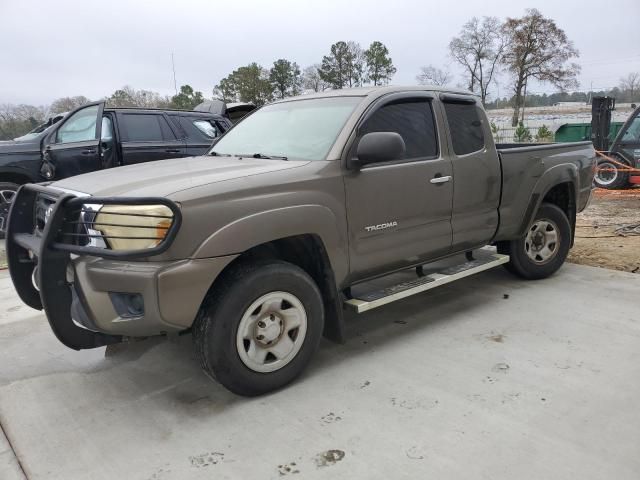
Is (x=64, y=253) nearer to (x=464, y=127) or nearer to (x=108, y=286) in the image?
(x=108, y=286)

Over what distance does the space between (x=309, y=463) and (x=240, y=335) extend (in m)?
0.79

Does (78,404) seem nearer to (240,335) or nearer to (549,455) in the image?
(240,335)

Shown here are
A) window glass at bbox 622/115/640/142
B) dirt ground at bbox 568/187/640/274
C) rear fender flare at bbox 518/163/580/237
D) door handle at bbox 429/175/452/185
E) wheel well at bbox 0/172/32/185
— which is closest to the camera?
door handle at bbox 429/175/452/185

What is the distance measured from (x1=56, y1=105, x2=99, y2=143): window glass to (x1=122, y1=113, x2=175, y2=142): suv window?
1.47 feet

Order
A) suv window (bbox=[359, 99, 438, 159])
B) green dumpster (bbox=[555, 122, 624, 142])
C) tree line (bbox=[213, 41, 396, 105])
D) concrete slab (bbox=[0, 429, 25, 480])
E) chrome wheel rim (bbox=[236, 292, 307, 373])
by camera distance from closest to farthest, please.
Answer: concrete slab (bbox=[0, 429, 25, 480])
chrome wheel rim (bbox=[236, 292, 307, 373])
suv window (bbox=[359, 99, 438, 159])
green dumpster (bbox=[555, 122, 624, 142])
tree line (bbox=[213, 41, 396, 105])

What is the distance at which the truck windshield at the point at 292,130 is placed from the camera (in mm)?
3422

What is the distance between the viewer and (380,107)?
11.8 feet

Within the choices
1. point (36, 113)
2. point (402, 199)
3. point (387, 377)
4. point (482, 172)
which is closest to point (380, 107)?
point (402, 199)

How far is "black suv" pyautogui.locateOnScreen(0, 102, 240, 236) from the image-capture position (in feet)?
24.2

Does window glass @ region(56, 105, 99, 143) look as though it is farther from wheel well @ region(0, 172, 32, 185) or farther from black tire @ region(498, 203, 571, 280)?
black tire @ region(498, 203, 571, 280)

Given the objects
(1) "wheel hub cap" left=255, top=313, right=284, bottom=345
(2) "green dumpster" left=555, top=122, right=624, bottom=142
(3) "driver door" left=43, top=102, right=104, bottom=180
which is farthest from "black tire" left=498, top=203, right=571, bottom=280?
(2) "green dumpster" left=555, top=122, right=624, bottom=142

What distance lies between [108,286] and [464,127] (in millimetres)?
3028

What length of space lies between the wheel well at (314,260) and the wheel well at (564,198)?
2909 mm

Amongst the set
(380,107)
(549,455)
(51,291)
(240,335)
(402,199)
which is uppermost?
(380,107)
